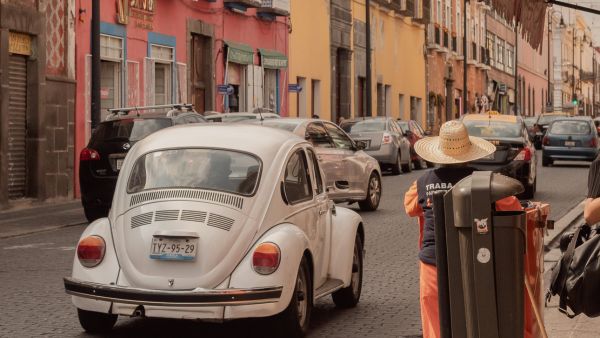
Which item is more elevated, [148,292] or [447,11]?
[447,11]

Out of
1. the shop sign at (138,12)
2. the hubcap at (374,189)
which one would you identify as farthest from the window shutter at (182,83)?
the hubcap at (374,189)

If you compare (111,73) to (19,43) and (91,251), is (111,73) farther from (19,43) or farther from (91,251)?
(91,251)

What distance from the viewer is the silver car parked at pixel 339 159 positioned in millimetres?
20172

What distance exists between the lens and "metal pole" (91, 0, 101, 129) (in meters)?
23.3

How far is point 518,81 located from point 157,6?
65.7 m

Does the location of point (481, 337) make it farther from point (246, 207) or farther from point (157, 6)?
point (157, 6)

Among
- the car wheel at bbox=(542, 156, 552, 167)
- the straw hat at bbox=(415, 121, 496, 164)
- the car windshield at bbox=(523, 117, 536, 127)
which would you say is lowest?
the car wheel at bbox=(542, 156, 552, 167)

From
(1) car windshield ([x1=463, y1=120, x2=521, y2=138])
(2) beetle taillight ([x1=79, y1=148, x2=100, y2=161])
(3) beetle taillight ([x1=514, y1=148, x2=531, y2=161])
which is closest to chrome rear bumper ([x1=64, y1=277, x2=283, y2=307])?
(2) beetle taillight ([x1=79, y1=148, x2=100, y2=161])

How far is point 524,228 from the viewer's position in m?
5.95

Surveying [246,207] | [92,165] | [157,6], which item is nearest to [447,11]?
[157,6]

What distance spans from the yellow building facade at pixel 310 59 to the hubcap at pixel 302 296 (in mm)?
30921

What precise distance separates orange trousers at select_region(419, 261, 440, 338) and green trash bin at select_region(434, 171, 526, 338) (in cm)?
101

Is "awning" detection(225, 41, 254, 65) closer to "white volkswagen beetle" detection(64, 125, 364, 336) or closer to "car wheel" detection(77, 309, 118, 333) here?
"white volkswagen beetle" detection(64, 125, 364, 336)

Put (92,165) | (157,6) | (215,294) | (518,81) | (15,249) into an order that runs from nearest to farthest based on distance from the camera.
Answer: (215,294)
(15,249)
(92,165)
(157,6)
(518,81)
